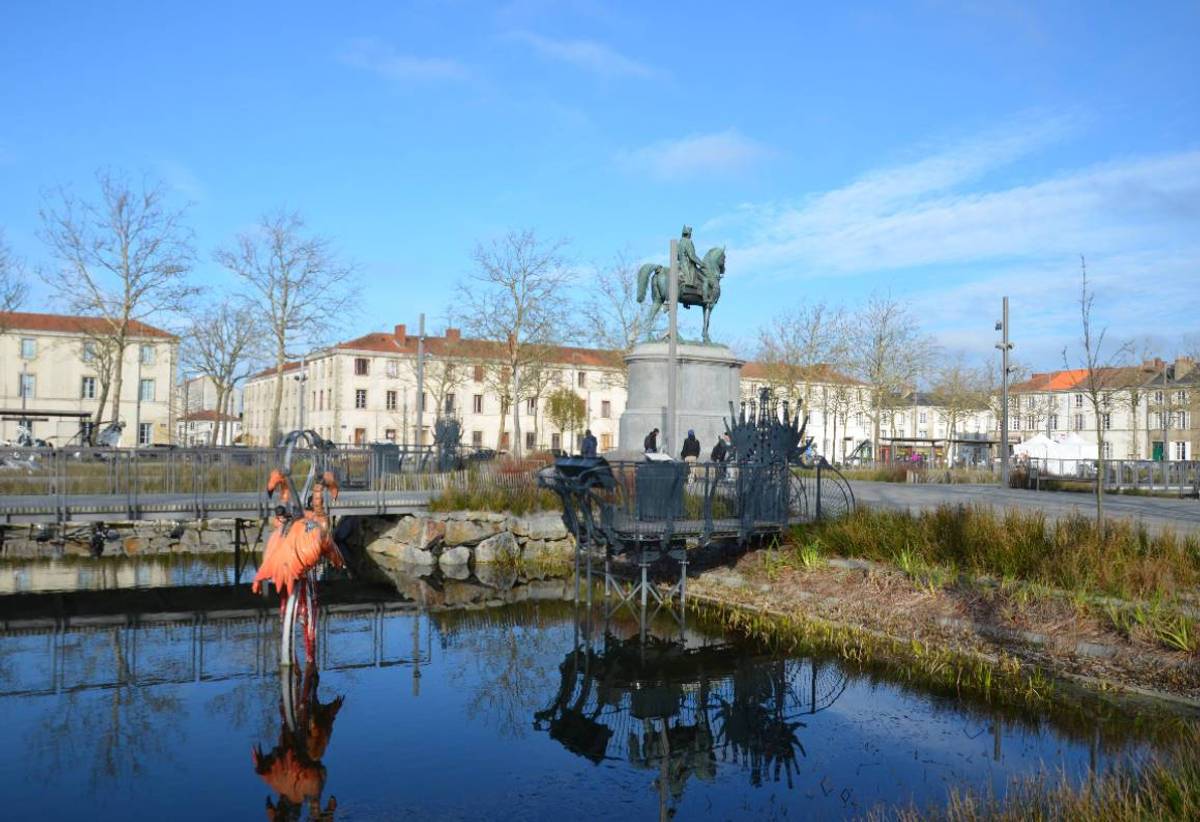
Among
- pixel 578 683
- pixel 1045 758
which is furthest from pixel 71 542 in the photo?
pixel 1045 758

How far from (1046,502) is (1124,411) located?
7046 centimetres

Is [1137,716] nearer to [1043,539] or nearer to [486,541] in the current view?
[1043,539]

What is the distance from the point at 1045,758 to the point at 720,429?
50.4ft

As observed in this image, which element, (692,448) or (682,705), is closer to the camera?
(682,705)

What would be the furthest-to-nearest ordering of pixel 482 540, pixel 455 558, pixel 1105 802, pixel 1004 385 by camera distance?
pixel 1004 385 → pixel 482 540 → pixel 455 558 → pixel 1105 802

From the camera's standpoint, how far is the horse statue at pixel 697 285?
23703 millimetres

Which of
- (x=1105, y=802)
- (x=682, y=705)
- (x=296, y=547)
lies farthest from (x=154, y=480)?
(x=1105, y=802)

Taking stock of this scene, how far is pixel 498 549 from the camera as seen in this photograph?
1825 centimetres

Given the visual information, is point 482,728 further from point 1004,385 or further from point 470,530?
point 1004,385

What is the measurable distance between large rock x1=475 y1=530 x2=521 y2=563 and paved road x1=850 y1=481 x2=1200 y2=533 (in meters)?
6.42

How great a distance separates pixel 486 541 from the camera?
1838 cm

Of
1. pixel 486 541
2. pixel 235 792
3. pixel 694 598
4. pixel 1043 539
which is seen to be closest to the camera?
pixel 235 792

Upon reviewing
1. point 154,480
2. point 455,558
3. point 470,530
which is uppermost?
point 154,480

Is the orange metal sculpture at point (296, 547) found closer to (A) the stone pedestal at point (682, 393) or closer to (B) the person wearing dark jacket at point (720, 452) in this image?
(B) the person wearing dark jacket at point (720, 452)
